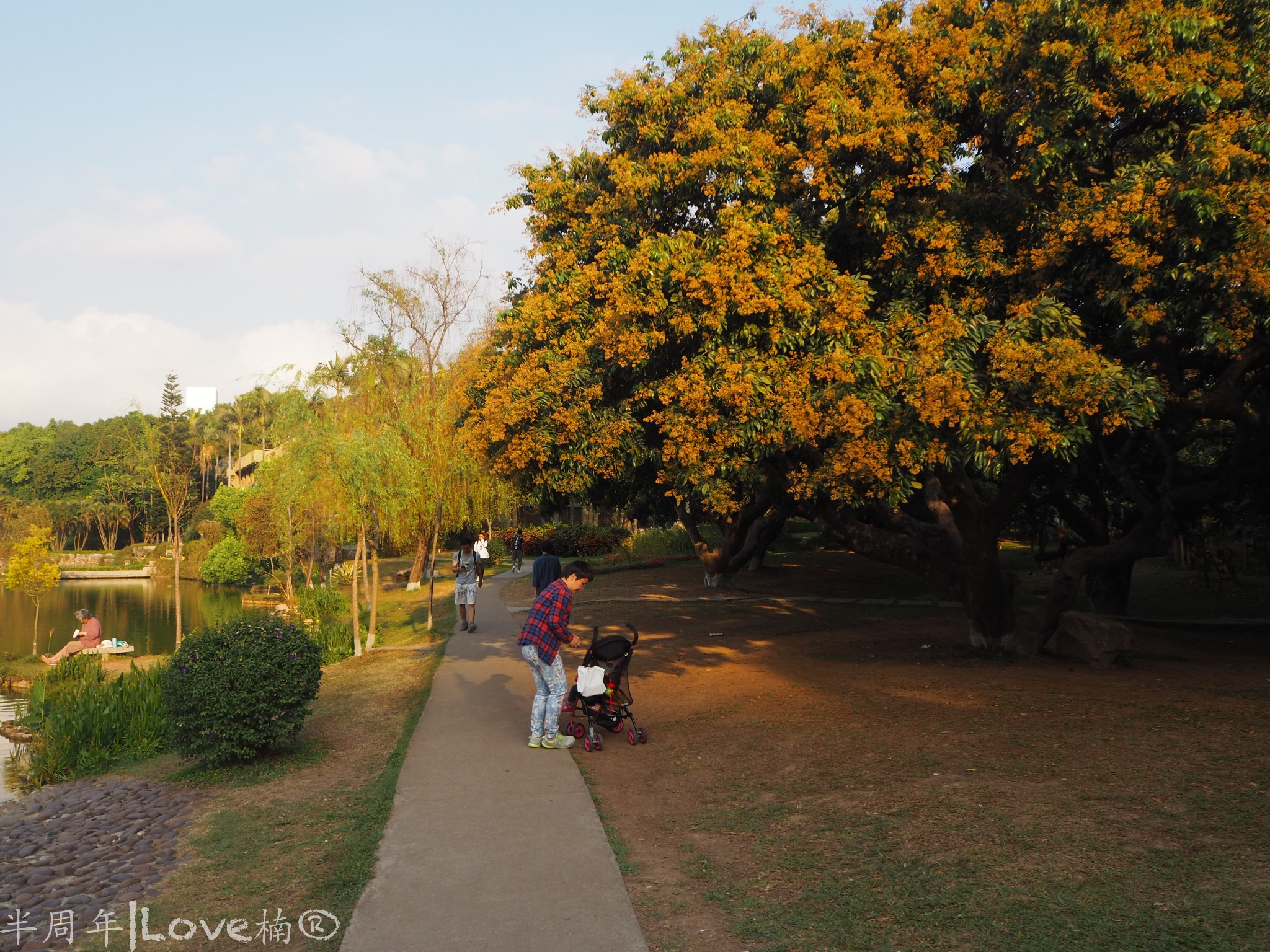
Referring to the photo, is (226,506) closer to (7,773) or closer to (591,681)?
(7,773)

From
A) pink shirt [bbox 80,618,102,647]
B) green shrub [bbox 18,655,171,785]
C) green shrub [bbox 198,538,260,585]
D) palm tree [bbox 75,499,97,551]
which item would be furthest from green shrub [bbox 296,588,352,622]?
palm tree [bbox 75,499,97,551]

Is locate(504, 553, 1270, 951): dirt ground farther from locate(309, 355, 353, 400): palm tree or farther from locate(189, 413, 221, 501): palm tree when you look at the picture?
locate(189, 413, 221, 501): palm tree

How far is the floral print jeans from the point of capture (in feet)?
29.2

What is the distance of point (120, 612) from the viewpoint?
38.0 m

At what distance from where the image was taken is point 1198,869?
5.40 m

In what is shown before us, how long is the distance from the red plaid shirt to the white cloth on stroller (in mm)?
553

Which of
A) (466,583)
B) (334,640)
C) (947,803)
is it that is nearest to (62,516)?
(334,640)

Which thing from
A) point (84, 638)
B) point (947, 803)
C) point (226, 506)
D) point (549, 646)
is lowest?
point (84, 638)

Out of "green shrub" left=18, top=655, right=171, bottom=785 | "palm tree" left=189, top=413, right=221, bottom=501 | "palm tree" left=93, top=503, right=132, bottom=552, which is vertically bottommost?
"green shrub" left=18, top=655, right=171, bottom=785

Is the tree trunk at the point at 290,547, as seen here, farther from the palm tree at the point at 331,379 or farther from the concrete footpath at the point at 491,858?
the concrete footpath at the point at 491,858

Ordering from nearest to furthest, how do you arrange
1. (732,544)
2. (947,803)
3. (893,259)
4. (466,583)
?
(947,803)
(893,259)
(466,583)
(732,544)

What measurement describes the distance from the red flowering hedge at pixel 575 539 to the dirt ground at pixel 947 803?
25.1 meters

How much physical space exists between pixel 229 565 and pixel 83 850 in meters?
43.2

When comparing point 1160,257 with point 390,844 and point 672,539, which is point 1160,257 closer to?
point 390,844
